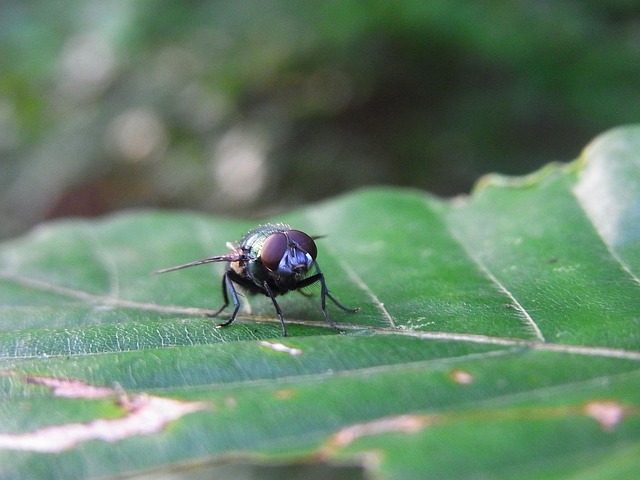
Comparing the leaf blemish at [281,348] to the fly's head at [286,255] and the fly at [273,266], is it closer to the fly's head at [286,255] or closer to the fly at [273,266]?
the fly at [273,266]

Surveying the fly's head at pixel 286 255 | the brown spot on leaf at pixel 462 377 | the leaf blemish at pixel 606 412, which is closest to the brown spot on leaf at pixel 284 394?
the brown spot on leaf at pixel 462 377

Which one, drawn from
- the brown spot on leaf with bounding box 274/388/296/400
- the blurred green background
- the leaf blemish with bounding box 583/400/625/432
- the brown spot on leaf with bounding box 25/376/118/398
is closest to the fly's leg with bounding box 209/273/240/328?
the brown spot on leaf with bounding box 25/376/118/398

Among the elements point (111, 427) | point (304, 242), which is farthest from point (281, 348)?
point (304, 242)

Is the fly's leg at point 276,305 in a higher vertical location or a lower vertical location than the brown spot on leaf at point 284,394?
higher

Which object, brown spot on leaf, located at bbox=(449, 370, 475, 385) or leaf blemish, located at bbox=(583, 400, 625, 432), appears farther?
brown spot on leaf, located at bbox=(449, 370, 475, 385)

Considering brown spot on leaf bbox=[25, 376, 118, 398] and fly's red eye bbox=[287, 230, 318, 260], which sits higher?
fly's red eye bbox=[287, 230, 318, 260]

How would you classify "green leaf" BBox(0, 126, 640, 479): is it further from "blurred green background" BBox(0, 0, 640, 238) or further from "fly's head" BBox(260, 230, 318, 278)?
"blurred green background" BBox(0, 0, 640, 238)
